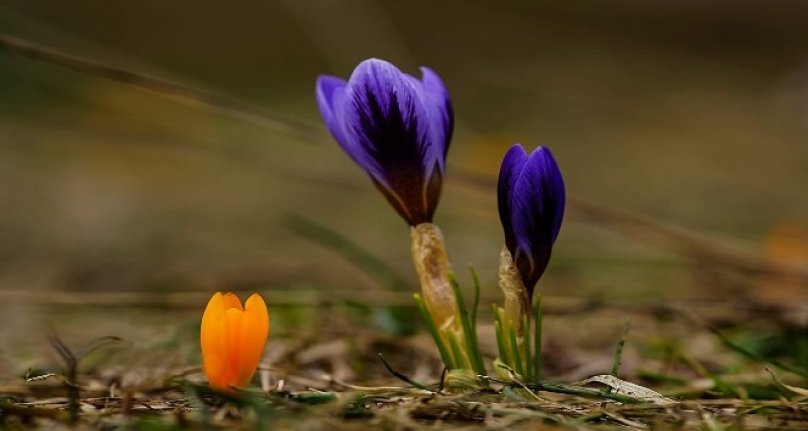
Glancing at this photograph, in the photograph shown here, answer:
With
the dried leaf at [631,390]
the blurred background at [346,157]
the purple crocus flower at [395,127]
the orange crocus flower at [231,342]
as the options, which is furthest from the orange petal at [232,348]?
the blurred background at [346,157]

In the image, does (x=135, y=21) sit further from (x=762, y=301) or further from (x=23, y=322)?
(x=762, y=301)

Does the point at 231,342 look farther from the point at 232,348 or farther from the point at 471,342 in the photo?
the point at 471,342

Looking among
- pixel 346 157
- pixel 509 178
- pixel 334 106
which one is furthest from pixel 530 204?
pixel 346 157

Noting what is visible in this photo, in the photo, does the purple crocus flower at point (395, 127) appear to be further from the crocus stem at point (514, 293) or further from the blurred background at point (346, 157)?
the blurred background at point (346, 157)

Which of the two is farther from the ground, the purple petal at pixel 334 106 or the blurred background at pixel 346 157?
the blurred background at pixel 346 157

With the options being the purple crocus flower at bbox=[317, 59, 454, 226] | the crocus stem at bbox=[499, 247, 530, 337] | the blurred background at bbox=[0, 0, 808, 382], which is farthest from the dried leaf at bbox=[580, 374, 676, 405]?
the blurred background at bbox=[0, 0, 808, 382]
